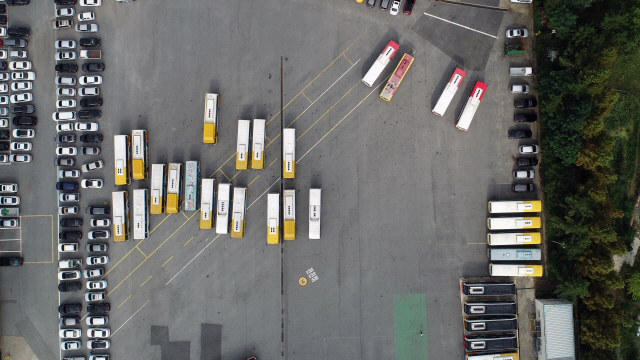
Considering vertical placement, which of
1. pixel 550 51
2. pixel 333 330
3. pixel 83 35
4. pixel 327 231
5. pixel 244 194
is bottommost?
pixel 333 330

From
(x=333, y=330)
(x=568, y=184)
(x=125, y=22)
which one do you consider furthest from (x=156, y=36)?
(x=568, y=184)

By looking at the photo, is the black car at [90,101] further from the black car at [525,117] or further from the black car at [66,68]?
the black car at [525,117]

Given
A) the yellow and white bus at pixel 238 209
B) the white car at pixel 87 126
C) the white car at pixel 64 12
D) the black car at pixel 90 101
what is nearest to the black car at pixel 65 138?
the white car at pixel 87 126

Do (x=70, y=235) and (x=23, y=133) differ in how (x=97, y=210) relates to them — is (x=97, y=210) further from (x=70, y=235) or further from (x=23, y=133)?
(x=23, y=133)

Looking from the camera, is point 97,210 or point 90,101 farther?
point 90,101

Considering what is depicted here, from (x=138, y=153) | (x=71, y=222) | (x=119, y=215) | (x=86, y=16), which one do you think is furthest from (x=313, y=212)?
(x=86, y=16)

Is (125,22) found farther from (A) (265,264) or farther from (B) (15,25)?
(A) (265,264)
